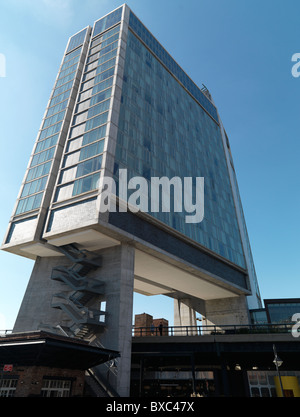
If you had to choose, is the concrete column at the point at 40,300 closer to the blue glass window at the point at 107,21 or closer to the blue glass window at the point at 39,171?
the blue glass window at the point at 39,171

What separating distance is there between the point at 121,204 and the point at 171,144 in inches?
759

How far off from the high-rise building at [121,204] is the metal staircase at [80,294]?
138 millimetres

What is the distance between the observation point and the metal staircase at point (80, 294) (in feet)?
101

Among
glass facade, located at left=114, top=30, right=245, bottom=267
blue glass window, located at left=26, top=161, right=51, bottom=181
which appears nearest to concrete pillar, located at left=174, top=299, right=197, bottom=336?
glass facade, located at left=114, top=30, right=245, bottom=267

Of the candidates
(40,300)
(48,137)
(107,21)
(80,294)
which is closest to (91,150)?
(48,137)

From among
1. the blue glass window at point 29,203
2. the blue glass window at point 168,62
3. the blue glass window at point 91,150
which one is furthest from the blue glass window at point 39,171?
the blue glass window at point 168,62

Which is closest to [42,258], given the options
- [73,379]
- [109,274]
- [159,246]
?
[109,274]

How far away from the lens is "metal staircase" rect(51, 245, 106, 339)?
3069cm

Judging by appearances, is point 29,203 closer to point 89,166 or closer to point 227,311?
point 89,166

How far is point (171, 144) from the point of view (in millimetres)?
48469

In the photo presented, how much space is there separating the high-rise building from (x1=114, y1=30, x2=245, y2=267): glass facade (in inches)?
8.9

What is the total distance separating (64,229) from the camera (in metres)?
33.2

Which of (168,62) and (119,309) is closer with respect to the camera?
(119,309)

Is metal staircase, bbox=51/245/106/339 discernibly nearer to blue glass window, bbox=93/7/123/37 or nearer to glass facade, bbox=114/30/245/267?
glass facade, bbox=114/30/245/267
